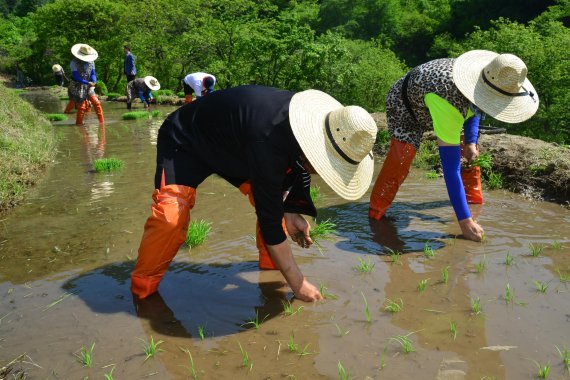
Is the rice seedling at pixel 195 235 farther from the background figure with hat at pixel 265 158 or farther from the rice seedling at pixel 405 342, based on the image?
the rice seedling at pixel 405 342

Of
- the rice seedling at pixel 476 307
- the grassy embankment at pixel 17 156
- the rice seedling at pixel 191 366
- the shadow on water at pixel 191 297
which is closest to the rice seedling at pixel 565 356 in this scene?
the rice seedling at pixel 476 307

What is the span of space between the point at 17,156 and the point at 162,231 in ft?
12.4

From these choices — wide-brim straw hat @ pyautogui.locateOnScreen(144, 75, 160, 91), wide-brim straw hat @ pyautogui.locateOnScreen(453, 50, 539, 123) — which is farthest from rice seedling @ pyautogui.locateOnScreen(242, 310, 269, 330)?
wide-brim straw hat @ pyautogui.locateOnScreen(144, 75, 160, 91)

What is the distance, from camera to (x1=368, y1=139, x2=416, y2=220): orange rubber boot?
4.23 meters

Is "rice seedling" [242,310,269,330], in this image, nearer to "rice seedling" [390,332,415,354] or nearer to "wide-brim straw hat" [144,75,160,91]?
"rice seedling" [390,332,415,354]

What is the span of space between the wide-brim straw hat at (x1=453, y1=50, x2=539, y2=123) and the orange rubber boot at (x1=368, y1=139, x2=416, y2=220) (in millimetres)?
794

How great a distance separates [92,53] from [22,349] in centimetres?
937

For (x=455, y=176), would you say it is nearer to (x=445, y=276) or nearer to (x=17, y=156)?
(x=445, y=276)

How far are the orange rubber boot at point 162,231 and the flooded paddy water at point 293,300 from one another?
7.9 inches

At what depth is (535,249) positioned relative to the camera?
11.5 ft

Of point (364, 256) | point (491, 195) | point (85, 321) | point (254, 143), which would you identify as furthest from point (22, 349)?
point (491, 195)

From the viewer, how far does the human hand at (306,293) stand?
9.12 ft

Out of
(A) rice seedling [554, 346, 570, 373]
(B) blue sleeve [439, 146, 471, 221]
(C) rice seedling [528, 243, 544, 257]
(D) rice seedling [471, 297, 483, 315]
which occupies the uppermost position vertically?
(B) blue sleeve [439, 146, 471, 221]

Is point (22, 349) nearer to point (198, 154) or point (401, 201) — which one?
point (198, 154)
